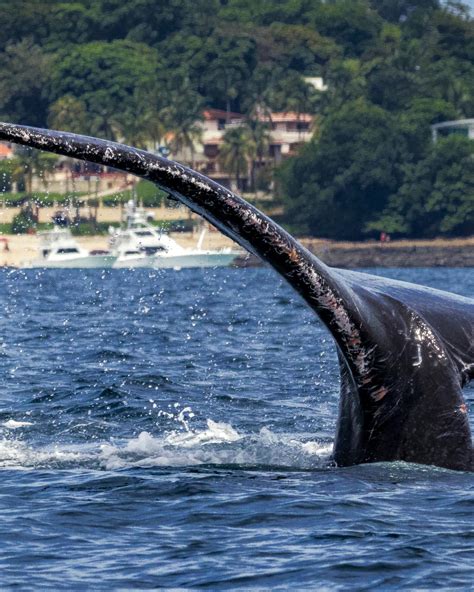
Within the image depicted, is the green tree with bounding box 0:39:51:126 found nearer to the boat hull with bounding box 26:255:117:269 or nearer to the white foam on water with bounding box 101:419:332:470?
the boat hull with bounding box 26:255:117:269

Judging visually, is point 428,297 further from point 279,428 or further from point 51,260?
point 51,260

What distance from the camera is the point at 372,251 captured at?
9606 cm

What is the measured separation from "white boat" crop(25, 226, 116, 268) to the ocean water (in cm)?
6711

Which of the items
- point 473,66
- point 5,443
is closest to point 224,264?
point 473,66

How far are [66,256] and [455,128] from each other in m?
37.0

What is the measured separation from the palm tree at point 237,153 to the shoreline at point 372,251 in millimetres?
7985

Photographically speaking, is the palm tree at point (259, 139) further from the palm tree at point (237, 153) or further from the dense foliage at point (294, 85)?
the palm tree at point (237, 153)

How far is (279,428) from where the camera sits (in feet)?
43.9

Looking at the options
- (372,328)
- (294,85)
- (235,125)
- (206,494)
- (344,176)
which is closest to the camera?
(372,328)

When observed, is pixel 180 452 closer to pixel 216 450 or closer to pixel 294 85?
pixel 216 450

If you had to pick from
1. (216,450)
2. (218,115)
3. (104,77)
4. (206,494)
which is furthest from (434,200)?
(206,494)

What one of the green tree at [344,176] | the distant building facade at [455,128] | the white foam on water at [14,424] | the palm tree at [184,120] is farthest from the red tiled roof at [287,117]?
the white foam on water at [14,424]

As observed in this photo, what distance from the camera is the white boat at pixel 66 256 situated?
85.4 m

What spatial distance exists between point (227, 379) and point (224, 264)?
72148mm
